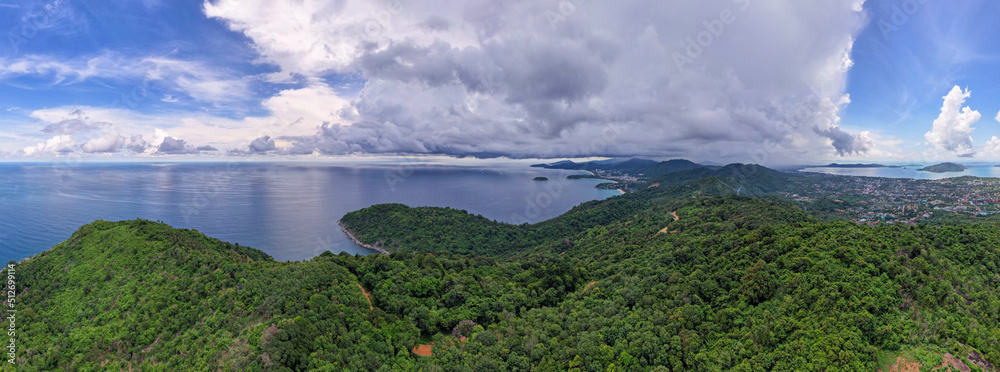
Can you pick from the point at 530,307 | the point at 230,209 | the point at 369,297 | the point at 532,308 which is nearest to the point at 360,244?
the point at 369,297

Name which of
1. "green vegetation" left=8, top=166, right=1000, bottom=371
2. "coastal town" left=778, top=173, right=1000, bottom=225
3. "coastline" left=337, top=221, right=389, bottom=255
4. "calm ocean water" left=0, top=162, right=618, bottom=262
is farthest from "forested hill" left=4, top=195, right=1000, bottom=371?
"coastal town" left=778, top=173, right=1000, bottom=225

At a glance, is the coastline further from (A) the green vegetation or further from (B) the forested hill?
(A) the green vegetation

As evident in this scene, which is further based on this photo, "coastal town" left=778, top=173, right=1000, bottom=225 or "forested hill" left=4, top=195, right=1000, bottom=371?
"coastal town" left=778, top=173, right=1000, bottom=225

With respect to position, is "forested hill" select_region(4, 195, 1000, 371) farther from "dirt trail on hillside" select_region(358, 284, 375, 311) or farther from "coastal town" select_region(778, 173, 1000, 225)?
"coastal town" select_region(778, 173, 1000, 225)

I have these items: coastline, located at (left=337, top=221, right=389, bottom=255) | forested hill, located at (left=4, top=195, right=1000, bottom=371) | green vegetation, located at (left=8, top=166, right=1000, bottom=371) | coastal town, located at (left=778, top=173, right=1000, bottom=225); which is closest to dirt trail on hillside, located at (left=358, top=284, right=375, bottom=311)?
forested hill, located at (left=4, top=195, right=1000, bottom=371)

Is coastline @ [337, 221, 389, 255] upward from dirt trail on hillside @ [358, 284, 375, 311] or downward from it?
downward

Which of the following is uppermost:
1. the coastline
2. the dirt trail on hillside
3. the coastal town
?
the coastal town

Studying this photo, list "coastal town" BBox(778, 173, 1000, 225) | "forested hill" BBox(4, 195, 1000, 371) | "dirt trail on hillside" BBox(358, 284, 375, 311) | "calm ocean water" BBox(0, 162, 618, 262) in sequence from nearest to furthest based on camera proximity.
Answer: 1. "forested hill" BBox(4, 195, 1000, 371)
2. "dirt trail on hillside" BBox(358, 284, 375, 311)
3. "coastal town" BBox(778, 173, 1000, 225)
4. "calm ocean water" BBox(0, 162, 618, 262)

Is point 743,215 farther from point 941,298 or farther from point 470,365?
point 470,365

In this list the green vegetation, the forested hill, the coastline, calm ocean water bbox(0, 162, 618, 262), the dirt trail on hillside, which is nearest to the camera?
the forested hill
